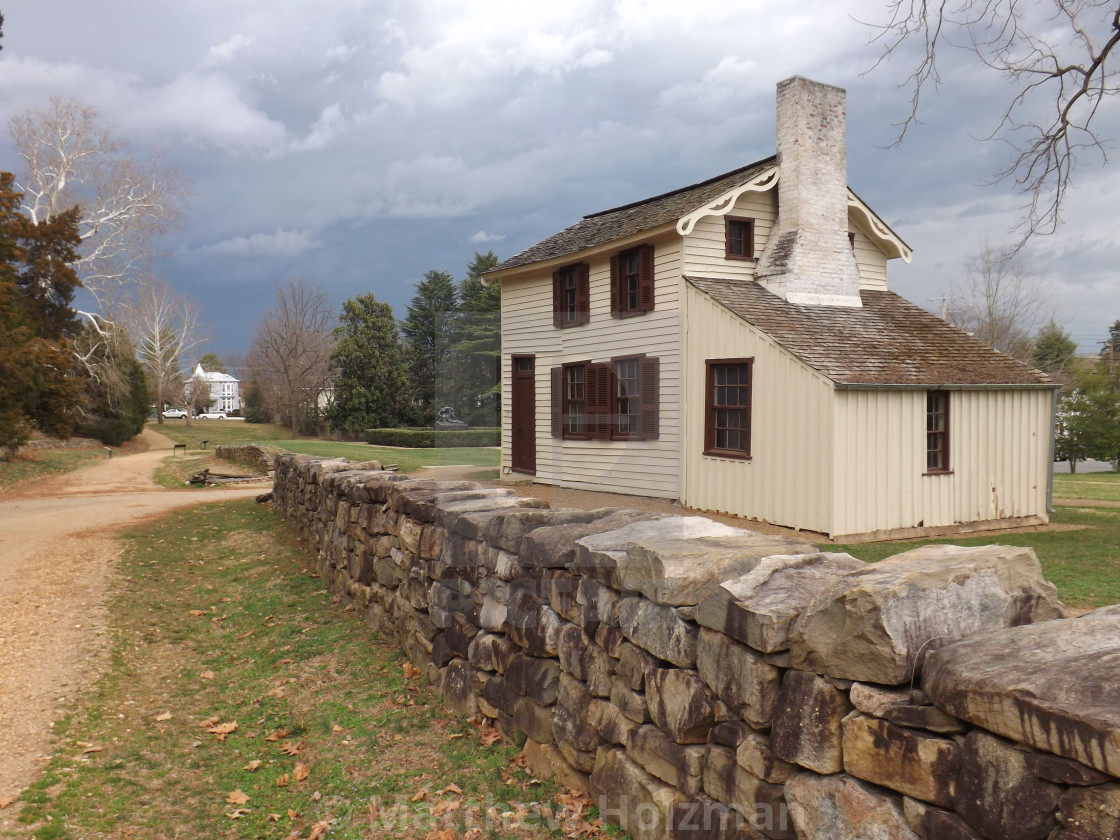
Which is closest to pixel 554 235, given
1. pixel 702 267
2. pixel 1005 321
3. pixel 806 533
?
pixel 702 267

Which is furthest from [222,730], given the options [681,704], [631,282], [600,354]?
[631,282]

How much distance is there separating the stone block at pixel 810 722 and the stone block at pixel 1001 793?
0.44 m

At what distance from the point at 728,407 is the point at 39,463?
76.9ft

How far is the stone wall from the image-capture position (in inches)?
80.8

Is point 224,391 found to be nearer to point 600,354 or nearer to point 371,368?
point 371,368

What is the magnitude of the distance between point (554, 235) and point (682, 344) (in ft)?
22.3

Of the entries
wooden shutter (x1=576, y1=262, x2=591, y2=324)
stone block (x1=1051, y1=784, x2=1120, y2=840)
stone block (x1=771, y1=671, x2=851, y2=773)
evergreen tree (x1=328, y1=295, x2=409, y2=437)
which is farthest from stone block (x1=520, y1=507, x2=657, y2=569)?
evergreen tree (x1=328, y1=295, x2=409, y2=437)

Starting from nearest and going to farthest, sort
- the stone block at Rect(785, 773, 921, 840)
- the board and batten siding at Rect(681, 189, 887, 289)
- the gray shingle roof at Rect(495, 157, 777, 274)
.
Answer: the stone block at Rect(785, 773, 921, 840) < the board and batten siding at Rect(681, 189, 887, 289) < the gray shingle roof at Rect(495, 157, 777, 274)

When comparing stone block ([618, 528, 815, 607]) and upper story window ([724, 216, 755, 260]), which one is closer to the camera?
stone block ([618, 528, 815, 607])

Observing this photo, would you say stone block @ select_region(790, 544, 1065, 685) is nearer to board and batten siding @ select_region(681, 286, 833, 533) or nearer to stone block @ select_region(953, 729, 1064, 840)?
stone block @ select_region(953, 729, 1064, 840)

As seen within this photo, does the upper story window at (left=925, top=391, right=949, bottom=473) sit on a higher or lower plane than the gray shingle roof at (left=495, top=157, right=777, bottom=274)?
lower

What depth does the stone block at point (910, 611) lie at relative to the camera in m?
2.44

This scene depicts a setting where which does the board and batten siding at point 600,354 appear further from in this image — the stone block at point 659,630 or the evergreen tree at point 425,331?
the evergreen tree at point 425,331

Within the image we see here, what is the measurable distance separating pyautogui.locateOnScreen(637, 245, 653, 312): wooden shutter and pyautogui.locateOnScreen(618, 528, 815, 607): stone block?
10977 millimetres
